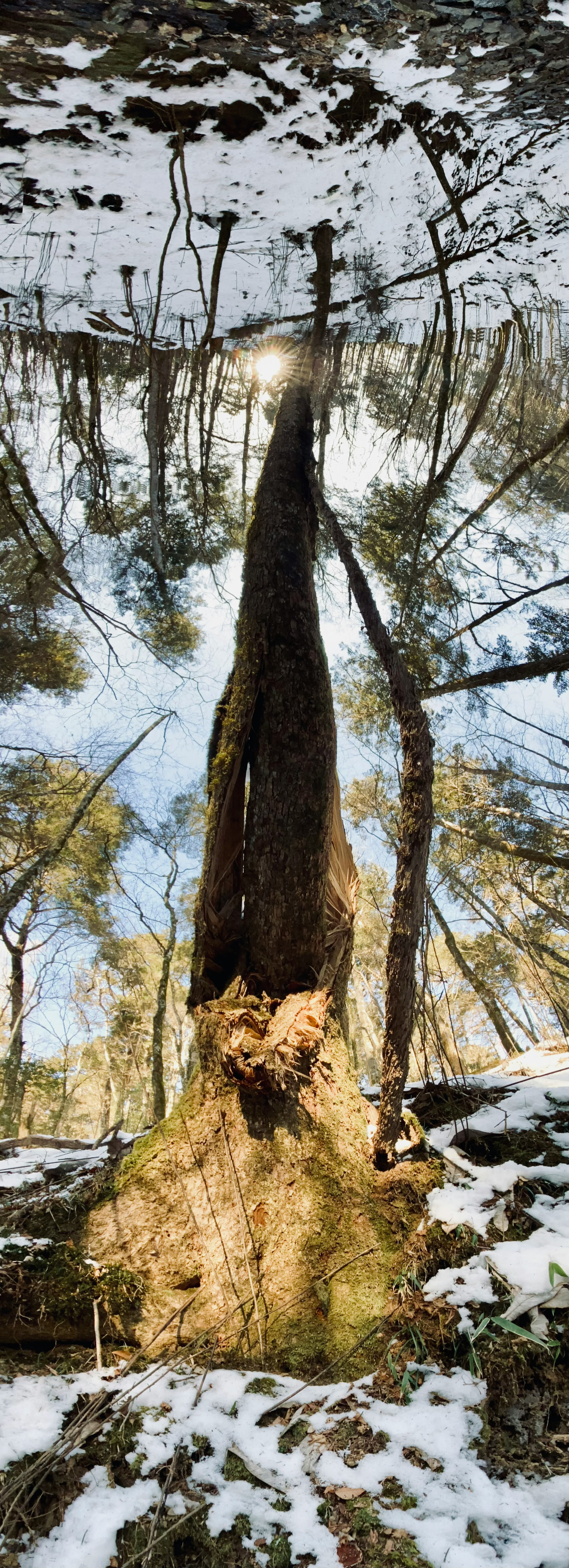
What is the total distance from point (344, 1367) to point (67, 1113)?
653 inches

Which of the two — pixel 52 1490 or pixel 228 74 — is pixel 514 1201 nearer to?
pixel 52 1490

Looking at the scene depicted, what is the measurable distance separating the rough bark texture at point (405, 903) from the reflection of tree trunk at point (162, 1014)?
685 centimetres

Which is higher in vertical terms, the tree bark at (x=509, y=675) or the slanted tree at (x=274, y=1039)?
the tree bark at (x=509, y=675)

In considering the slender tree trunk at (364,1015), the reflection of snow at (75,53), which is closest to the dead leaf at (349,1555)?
the reflection of snow at (75,53)

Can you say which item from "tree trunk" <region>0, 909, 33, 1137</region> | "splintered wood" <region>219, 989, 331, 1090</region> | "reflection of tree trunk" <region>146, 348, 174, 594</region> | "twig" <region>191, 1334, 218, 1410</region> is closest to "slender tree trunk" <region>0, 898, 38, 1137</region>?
"tree trunk" <region>0, 909, 33, 1137</region>

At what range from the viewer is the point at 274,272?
3396 mm

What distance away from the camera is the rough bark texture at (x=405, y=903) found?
2600 mm

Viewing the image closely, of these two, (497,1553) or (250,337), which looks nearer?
(497,1553)

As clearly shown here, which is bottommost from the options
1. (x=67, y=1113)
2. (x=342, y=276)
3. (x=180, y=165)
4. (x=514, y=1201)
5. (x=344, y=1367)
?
(x=67, y=1113)

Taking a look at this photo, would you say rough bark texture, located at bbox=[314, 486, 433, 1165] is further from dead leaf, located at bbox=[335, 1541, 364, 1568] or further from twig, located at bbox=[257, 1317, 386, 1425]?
dead leaf, located at bbox=[335, 1541, 364, 1568]

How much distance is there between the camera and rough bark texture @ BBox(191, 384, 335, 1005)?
287 centimetres

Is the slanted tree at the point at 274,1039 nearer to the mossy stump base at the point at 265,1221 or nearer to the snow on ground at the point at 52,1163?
the mossy stump base at the point at 265,1221

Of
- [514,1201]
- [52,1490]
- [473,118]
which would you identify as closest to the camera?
[52,1490]

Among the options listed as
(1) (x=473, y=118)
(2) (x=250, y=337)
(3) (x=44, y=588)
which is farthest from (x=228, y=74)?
(3) (x=44, y=588)
